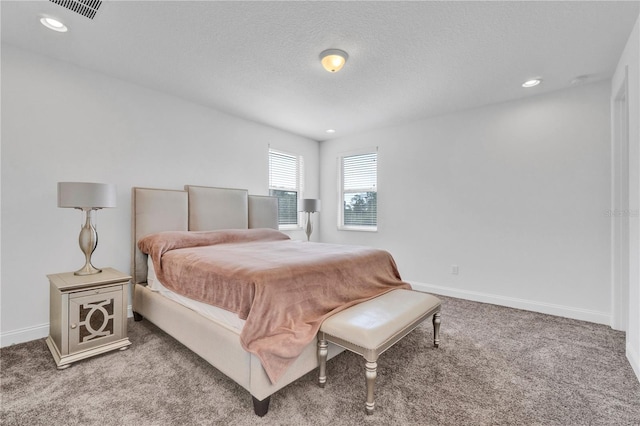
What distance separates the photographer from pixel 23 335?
2.41 m

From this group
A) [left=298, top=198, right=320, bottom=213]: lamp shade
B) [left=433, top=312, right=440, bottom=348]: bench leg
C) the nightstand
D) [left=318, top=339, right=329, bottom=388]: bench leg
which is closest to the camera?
[left=318, top=339, right=329, bottom=388]: bench leg

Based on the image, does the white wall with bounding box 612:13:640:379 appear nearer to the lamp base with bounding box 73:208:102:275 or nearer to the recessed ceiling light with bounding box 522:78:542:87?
the recessed ceiling light with bounding box 522:78:542:87

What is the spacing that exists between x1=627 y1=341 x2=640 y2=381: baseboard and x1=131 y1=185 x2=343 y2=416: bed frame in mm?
2012

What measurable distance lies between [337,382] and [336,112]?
126 inches

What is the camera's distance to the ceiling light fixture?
236 centimetres

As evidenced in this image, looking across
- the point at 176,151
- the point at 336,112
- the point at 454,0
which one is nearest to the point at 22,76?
the point at 176,151

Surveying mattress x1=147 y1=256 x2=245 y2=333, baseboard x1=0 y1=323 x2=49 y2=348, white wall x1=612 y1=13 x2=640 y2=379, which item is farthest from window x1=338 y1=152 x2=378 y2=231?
baseboard x1=0 y1=323 x2=49 y2=348

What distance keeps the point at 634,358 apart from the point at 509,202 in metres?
1.86

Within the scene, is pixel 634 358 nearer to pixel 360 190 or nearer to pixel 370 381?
pixel 370 381

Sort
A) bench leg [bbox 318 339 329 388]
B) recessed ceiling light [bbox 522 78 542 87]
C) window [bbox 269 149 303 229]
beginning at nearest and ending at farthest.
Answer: bench leg [bbox 318 339 329 388], recessed ceiling light [bbox 522 78 542 87], window [bbox 269 149 303 229]

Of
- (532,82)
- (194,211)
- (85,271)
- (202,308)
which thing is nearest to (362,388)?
(202,308)

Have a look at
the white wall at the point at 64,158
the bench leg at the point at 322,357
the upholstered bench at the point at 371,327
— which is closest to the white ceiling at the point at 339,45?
the white wall at the point at 64,158

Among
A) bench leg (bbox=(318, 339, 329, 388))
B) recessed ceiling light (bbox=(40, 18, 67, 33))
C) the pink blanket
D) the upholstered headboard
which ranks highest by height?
recessed ceiling light (bbox=(40, 18, 67, 33))

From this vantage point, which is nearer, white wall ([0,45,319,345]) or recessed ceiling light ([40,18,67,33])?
recessed ceiling light ([40,18,67,33])
